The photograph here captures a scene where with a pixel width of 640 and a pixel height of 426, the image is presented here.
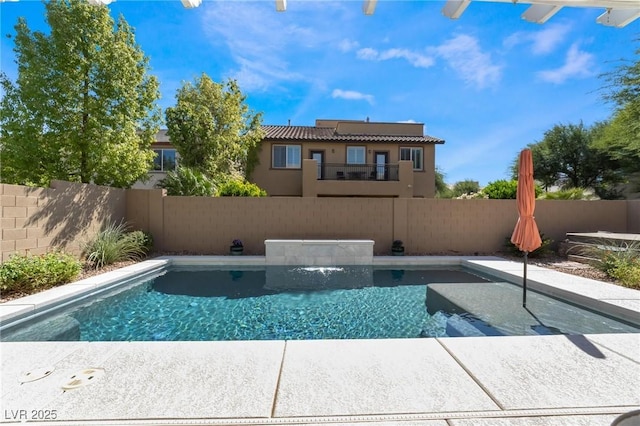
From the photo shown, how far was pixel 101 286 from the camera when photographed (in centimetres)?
668

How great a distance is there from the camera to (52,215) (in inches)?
303

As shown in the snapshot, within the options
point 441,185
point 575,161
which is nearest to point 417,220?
point 575,161

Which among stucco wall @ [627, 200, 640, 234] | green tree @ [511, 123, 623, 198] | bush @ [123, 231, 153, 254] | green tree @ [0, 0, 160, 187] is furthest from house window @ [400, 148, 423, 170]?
bush @ [123, 231, 153, 254]

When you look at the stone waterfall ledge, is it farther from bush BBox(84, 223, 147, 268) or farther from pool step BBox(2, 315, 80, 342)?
pool step BBox(2, 315, 80, 342)

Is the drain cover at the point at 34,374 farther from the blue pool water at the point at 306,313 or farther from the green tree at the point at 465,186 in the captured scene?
the green tree at the point at 465,186

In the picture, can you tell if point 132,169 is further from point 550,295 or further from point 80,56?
point 550,295

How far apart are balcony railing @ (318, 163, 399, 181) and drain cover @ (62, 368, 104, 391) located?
16.1 m

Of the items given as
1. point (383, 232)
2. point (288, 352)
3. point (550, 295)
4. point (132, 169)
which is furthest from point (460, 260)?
point (132, 169)

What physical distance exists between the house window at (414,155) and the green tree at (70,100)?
1492cm

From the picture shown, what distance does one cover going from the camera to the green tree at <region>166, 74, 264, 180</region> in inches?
620

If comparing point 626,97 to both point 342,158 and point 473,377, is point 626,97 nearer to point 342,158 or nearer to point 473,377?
point 342,158

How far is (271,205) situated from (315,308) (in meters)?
6.35

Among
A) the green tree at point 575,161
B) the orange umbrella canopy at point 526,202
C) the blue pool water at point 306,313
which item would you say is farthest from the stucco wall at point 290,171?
the orange umbrella canopy at point 526,202

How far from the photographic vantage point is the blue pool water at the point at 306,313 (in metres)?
4.59
